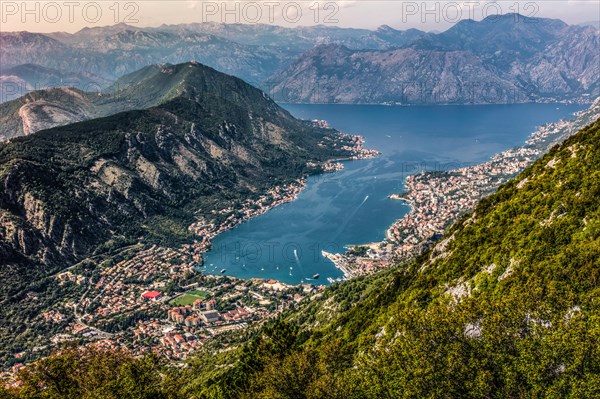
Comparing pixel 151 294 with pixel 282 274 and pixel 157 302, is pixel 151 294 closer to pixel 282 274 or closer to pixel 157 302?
pixel 157 302

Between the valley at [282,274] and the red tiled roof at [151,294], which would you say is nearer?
the valley at [282,274]

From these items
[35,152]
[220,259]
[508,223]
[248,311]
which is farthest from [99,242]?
[508,223]

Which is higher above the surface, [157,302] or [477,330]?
[477,330]

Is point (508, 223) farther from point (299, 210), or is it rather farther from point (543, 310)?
point (299, 210)

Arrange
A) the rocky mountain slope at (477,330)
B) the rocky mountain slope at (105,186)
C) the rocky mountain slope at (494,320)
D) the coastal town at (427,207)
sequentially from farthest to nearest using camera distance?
the rocky mountain slope at (105,186)
the coastal town at (427,207)
the rocky mountain slope at (477,330)
the rocky mountain slope at (494,320)

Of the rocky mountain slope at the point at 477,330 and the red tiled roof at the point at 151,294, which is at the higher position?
the rocky mountain slope at the point at 477,330

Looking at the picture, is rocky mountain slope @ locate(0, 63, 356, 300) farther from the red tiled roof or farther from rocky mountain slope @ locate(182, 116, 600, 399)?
rocky mountain slope @ locate(182, 116, 600, 399)

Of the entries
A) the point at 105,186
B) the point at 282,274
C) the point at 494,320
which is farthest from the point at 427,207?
the point at 494,320

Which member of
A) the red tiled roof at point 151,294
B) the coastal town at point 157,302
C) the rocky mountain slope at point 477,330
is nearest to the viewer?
the rocky mountain slope at point 477,330

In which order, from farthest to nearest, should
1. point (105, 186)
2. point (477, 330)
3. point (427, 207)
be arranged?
point (105, 186)
point (427, 207)
point (477, 330)

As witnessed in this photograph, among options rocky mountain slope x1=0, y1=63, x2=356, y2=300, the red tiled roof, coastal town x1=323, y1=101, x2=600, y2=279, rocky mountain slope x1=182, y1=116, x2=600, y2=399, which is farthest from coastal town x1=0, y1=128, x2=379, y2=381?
rocky mountain slope x1=182, y1=116, x2=600, y2=399

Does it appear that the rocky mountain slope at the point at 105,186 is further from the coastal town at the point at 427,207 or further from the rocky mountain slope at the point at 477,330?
the rocky mountain slope at the point at 477,330

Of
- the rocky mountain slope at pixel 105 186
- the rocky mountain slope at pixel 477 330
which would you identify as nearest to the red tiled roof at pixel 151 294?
the rocky mountain slope at pixel 105 186
